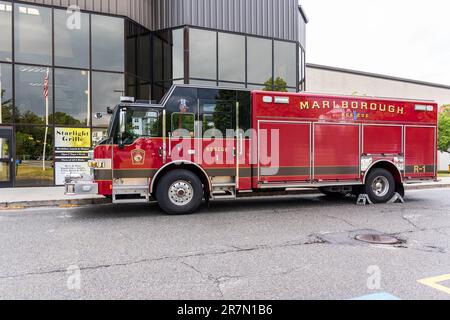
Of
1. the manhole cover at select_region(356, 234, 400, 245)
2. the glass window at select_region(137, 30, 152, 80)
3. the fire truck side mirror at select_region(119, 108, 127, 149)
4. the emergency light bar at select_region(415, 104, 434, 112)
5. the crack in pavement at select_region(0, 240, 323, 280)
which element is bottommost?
the crack in pavement at select_region(0, 240, 323, 280)

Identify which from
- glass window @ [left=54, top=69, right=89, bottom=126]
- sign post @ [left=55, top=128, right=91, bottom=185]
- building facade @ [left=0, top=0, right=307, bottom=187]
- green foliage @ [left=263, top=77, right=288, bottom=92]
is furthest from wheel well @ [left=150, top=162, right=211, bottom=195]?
green foliage @ [left=263, top=77, right=288, bottom=92]

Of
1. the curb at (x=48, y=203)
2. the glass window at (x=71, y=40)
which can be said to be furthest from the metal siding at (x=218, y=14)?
the curb at (x=48, y=203)

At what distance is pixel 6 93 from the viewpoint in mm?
14070

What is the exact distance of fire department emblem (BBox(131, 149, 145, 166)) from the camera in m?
8.15

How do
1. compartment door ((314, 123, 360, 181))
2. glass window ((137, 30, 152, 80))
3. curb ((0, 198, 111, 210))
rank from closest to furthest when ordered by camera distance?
compartment door ((314, 123, 360, 181)) → curb ((0, 198, 111, 210)) → glass window ((137, 30, 152, 80))

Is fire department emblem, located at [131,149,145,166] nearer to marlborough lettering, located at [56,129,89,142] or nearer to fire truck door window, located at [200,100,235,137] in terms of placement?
fire truck door window, located at [200,100,235,137]

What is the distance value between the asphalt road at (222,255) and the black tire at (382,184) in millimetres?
1313

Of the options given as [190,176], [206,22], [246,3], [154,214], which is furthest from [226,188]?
[246,3]

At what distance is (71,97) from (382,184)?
12.6 metres

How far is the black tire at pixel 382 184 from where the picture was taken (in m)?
10.1

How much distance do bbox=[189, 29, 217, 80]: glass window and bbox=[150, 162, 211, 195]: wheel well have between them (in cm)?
956

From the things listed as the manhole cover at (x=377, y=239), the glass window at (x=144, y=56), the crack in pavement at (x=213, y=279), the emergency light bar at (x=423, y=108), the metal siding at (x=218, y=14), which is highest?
the metal siding at (x=218, y=14)

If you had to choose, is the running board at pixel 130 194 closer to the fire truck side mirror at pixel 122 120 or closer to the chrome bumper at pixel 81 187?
the chrome bumper at pixel 81 187
